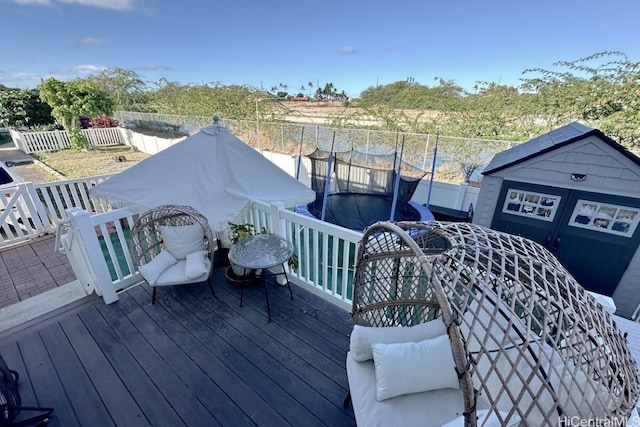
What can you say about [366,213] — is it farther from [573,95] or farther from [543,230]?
[573,95]

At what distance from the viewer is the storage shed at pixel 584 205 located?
3.29m

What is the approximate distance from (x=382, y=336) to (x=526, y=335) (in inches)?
32.0

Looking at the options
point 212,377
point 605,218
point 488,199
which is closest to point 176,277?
point 212,377

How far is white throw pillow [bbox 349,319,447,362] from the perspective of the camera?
5.26 ft

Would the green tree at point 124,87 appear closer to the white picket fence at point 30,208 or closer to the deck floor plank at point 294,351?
the white picket fence at point 30,208

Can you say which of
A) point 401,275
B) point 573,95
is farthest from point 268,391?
point 573,95

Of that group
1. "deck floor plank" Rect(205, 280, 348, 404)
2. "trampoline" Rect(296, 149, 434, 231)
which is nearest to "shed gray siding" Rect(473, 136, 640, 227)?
"trampoline" Rect(296, 149, 434, 231)

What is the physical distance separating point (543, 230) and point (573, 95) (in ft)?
20.6

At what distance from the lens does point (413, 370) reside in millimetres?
1438

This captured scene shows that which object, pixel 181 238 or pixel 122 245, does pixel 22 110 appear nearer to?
pixel 122 245

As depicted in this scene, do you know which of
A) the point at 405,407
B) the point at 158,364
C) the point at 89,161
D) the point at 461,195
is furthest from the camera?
the point at 89,161

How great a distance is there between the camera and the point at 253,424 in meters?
1.72

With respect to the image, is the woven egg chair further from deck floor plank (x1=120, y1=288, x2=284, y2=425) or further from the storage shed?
the storage shed

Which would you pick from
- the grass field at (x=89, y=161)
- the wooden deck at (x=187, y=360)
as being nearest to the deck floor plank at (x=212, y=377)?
the wooden deck at (x=187, y=360)
